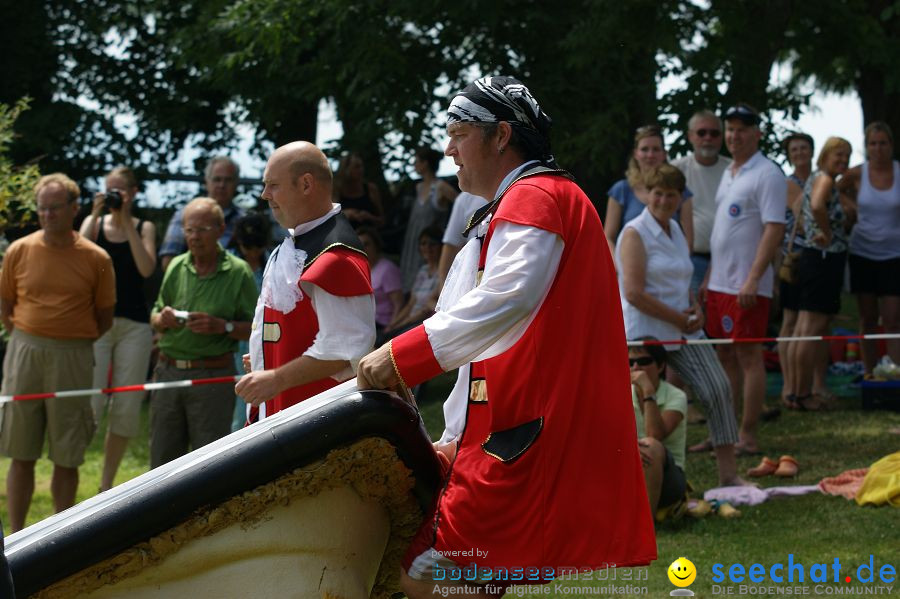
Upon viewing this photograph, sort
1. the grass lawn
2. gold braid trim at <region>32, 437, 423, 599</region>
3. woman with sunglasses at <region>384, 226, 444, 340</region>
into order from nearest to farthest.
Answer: gold braid trim at <region>32, 437, 423, 599</region>
the grass lawn
woman with sunglasses at <region>384, 226, 444, 340</region>

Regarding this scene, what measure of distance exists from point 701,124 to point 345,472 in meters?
5.78

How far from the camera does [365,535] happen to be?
3510mm

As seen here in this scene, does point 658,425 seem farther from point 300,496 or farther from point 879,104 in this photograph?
point 879,104

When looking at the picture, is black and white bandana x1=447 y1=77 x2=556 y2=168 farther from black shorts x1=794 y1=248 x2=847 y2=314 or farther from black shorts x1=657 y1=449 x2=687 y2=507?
black shorts x1=794 y1=248 x2=847 y2=314

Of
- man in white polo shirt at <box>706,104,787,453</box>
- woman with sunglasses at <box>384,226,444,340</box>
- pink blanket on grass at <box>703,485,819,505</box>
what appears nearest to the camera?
pink blanket on grass at <box>703,485,819,505</box>

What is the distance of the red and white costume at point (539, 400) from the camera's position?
329cm

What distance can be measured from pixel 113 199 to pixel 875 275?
214 inches

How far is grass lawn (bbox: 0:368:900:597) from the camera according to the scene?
5598 mm

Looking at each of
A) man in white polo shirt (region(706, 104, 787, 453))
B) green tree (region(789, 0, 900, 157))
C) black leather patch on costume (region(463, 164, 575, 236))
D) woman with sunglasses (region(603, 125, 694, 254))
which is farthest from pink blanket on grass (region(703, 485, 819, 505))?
green tree (region(789, 0, 900, 157))

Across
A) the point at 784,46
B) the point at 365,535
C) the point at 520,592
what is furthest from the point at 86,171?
the point at 365,535

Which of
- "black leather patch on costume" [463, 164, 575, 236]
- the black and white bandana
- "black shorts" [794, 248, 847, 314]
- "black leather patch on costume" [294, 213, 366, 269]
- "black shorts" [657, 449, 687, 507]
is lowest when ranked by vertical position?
"black shorts" [657, 449, 687, 507]

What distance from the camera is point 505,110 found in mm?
3559

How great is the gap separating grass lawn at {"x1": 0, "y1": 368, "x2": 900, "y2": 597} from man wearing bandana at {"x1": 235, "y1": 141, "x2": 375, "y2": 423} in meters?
1.34

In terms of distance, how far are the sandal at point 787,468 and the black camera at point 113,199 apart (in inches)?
168
